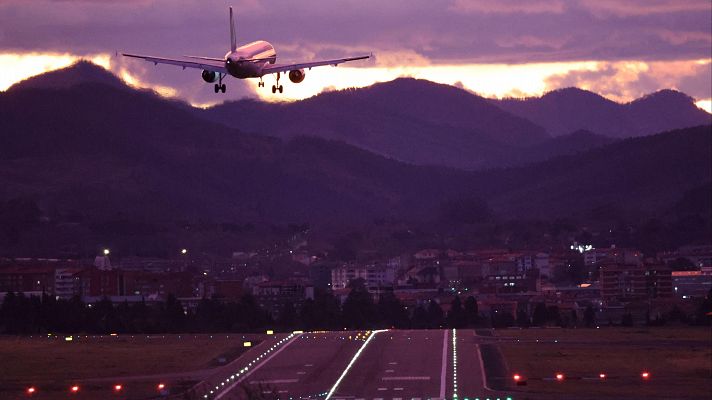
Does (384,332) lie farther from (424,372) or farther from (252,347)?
(424,372)

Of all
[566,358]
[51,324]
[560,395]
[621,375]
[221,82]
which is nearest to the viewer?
[221,82]

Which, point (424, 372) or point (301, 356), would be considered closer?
point (424, 372)

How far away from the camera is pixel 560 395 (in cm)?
11119

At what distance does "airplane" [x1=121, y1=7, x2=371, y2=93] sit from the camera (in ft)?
260

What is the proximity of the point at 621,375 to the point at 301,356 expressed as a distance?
97.7 feet

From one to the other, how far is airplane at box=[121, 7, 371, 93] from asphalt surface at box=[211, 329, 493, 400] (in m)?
20.1

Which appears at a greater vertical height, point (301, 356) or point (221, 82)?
point (221, 82)

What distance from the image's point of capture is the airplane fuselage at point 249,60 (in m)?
79.2

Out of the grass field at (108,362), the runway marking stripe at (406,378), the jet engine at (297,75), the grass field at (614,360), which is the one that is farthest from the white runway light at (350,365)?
the jet engine at (297,75)

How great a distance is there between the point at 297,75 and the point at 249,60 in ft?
13.4

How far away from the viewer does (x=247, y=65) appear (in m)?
79.7

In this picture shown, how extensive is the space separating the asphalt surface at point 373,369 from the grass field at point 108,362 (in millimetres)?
5444

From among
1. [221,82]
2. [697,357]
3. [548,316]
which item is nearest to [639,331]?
[548,316]

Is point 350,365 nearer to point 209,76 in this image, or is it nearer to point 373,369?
point 373,369
